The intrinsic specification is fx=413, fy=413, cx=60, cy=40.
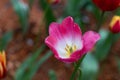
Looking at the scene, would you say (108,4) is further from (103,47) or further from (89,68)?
(103,47)

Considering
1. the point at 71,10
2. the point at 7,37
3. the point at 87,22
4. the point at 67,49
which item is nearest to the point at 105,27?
the point at 87,22

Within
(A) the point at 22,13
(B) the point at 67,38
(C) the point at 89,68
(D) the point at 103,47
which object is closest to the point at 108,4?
(B) the point at 67,38

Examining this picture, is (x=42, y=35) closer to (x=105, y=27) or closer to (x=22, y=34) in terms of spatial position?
(x=22, y=34)

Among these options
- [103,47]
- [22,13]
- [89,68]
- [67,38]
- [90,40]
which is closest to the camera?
[90,40]

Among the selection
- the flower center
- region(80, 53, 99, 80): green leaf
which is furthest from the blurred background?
the flower center

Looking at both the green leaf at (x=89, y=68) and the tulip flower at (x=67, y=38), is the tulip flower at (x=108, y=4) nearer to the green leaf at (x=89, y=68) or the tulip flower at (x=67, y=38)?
the tulip flower at (x=67, y=38)

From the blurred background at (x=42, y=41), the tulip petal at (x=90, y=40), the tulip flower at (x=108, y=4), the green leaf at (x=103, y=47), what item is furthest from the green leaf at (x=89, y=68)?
the tulip petal at (x=90, y=40)
